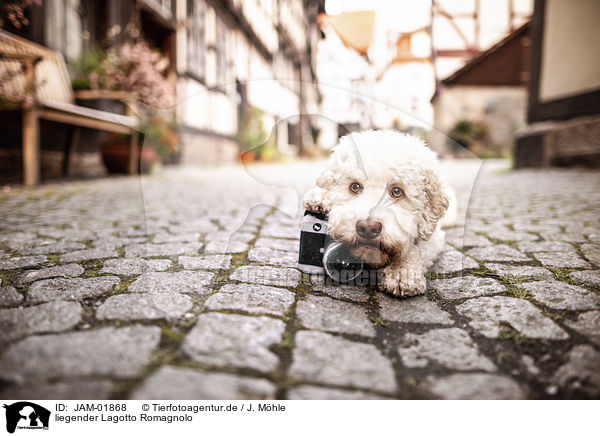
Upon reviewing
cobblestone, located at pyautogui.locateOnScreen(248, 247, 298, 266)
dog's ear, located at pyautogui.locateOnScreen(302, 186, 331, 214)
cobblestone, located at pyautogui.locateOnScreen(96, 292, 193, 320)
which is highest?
dog's ear, located at pyautogui.locateOnScreen(302, 186, 331, 214)

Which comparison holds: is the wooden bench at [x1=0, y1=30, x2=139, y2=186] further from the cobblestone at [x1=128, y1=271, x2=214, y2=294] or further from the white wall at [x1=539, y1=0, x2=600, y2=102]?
the white wall at [x1=539, y1=0, x2=600, y2=102]

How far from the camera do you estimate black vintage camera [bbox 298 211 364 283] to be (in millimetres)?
1578

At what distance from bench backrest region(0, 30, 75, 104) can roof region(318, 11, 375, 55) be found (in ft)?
12.9

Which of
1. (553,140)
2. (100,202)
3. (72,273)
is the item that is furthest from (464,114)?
(72,273)

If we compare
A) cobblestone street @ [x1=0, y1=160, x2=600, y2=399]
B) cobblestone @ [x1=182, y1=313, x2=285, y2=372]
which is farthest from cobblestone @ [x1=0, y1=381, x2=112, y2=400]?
cobblestone @ [x1=182, y1=313, x2=285, y2=372]

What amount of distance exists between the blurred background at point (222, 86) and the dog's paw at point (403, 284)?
587mm

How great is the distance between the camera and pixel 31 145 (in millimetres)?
4430

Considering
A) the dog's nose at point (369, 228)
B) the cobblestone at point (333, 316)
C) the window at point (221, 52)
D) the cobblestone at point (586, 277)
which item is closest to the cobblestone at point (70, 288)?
the cobblestone at point (333, 316)

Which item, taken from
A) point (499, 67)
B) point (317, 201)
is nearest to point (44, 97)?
point (317, 201)

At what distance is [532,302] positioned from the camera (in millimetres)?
1548

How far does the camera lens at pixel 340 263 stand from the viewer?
154 cm

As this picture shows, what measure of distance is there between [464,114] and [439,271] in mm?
21853

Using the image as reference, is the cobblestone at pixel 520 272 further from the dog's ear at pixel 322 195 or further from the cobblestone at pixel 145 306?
the cobblestone at pixel 145 306
